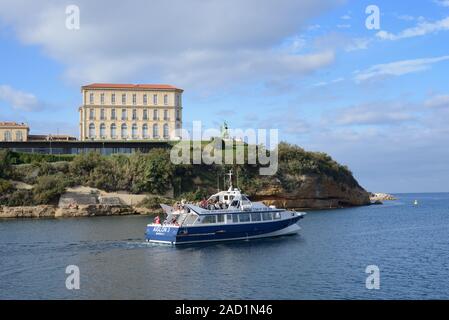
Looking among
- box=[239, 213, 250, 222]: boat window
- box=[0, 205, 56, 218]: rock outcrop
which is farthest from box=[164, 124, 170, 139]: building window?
box=[239, 213, 250, 222]: boat window

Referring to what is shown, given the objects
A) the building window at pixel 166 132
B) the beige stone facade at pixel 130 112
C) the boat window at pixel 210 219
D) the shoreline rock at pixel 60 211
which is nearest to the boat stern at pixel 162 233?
the boat window at pixel 210 219

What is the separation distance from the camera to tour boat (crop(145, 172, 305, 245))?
48.1 meters

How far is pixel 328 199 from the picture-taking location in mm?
106250

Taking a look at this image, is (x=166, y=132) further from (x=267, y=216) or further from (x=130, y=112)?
(x=267, y=216)

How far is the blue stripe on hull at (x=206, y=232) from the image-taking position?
47719mm

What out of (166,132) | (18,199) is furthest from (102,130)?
(18,199)

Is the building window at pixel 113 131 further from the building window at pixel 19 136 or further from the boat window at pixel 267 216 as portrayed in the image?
the boat window at pixel 267 216

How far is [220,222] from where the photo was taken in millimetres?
50125

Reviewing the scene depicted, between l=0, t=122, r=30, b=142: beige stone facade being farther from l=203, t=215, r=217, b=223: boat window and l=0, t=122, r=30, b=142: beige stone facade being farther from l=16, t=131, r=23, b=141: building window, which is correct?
l=203, t=215, r=217, b=223: boat window

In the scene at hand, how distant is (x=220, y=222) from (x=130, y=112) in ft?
251

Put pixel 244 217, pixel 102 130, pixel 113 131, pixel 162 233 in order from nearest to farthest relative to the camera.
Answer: pixel 162 233 < pixel 244 217 < pixel 102 130 < pixel 113 131

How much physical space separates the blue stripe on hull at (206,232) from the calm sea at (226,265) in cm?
98
